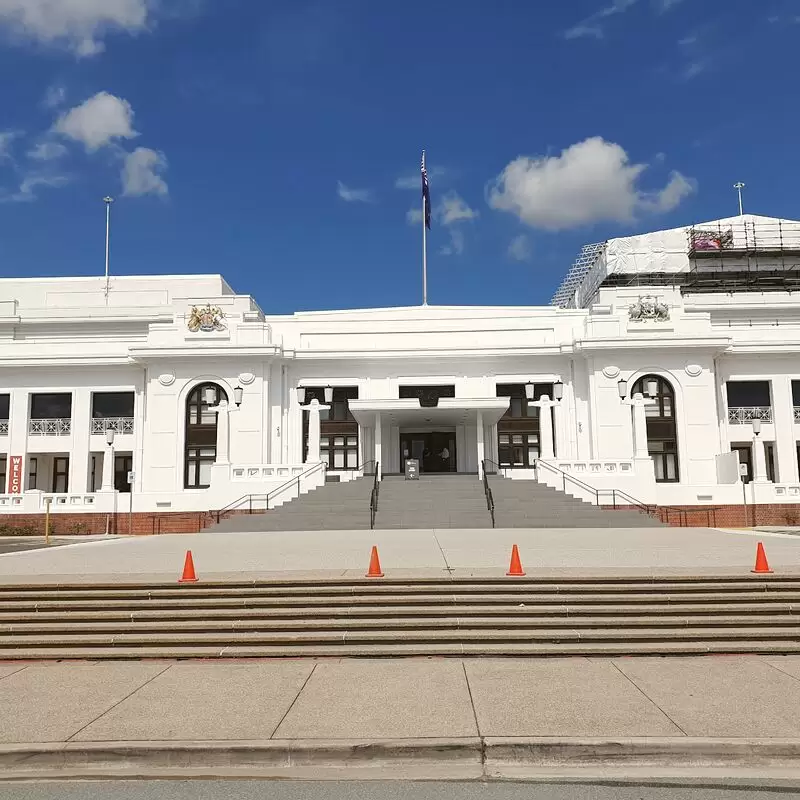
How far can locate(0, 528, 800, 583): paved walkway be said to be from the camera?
43.2 feet

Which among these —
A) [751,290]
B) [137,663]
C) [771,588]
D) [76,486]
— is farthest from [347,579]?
[751,290]

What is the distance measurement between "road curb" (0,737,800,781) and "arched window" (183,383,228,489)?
29306 millimetres

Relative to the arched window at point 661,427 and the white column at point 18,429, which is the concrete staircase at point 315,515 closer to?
the arched window at point 661,427

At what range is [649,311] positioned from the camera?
35625mm

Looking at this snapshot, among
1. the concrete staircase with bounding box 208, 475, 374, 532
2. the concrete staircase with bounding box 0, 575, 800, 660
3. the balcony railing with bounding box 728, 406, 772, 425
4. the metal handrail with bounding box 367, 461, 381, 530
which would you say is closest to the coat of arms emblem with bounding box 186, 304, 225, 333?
the concrete staircase with bounding box 208, 475, 374, 532

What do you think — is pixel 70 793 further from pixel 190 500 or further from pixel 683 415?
pixel 683 415

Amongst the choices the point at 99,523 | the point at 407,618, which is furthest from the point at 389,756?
the point at 99,523

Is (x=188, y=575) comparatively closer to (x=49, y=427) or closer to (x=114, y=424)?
(x=114, y=424)

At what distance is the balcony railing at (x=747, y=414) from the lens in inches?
1432

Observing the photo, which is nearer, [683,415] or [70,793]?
[70,793]

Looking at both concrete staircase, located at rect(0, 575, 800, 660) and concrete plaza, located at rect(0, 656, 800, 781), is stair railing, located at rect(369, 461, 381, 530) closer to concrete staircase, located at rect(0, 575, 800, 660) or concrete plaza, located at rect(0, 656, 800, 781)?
concrete staircase, located at rect(0, 575, 800, 660)

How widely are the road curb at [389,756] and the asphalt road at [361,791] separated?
0.22 meters

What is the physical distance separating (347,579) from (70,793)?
6159 millimetres

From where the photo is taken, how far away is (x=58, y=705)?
7.89 m
